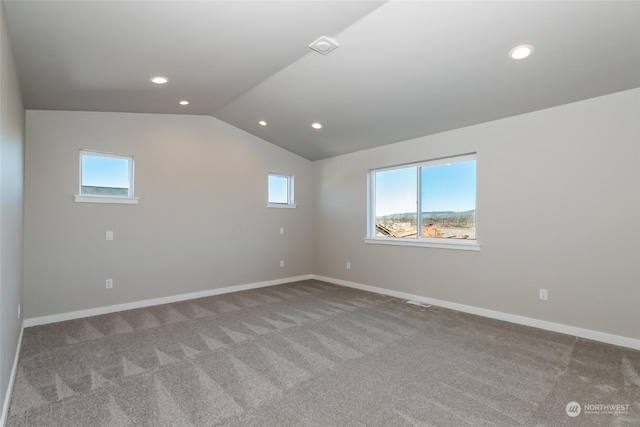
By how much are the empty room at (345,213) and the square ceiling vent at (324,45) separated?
0.06 m

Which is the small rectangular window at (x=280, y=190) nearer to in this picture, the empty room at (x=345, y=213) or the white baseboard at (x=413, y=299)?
the empty room at (x=345, y=213)

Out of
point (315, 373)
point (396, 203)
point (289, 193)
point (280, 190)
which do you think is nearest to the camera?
point (315, 373)

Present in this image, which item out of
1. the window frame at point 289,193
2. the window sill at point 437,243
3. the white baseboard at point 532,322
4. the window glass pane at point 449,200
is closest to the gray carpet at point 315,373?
the white baseboard at point 532,322

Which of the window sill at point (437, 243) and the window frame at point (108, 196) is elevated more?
the window frame at point (108, 196)

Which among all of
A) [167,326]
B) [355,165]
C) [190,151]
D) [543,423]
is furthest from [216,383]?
[355,165]

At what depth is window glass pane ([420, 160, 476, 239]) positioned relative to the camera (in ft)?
13.9

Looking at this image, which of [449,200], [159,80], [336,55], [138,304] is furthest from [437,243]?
[138,304]

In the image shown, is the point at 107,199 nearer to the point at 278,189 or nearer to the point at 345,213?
the point at 278,189

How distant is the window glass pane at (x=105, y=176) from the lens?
4.10 meters

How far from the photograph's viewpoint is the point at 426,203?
187 inches

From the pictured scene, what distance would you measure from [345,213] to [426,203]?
1.56 metres

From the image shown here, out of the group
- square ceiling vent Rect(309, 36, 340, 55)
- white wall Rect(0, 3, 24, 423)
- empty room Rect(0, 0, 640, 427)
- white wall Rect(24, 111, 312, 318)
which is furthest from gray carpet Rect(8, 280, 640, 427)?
square ceiling vent Rect(309, 36, 340, 55)

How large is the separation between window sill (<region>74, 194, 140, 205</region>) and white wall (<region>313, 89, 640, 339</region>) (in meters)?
4.03

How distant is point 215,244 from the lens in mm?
5113
